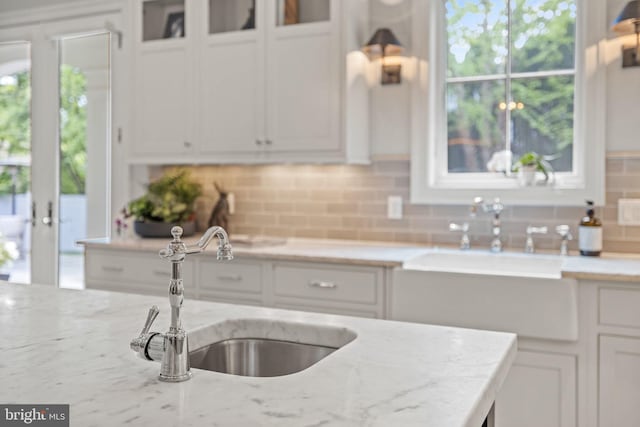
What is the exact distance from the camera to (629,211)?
2.93 meters

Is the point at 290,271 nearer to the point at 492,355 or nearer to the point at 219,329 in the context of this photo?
the point at 219,329

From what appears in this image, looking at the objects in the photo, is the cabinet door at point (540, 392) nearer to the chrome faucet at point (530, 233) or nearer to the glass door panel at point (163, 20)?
the chrome faucet at point (530, 233)

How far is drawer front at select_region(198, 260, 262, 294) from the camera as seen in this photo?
9.96 feet

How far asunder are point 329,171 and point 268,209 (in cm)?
46

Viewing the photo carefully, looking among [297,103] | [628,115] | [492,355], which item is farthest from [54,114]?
[492,355]

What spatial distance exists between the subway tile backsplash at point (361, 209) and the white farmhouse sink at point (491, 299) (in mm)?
362

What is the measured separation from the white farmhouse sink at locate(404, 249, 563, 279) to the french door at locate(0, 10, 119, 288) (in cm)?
231

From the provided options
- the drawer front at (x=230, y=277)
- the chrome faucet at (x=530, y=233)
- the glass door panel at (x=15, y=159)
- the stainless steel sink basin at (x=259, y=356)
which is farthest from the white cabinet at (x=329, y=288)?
the glass door panel at (x=15, y=159)

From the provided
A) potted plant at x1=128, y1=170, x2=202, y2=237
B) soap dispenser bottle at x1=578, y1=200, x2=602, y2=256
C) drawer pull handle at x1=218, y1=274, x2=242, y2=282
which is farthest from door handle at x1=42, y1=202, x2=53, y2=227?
soap dispenser bottle at x1=578, y1=200, x2=602, y2=256

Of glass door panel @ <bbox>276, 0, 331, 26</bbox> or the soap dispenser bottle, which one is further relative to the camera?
glass door panel @ <bbox>276, 0, 331, 26</bbox>

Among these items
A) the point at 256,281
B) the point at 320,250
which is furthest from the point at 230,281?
the point at 320,250

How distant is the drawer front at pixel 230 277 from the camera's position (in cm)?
304

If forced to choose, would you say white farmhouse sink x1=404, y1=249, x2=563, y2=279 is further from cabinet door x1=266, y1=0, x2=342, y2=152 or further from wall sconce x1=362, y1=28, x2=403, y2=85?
wall sconce x1=362, y1=28, x2=403, y2=85
